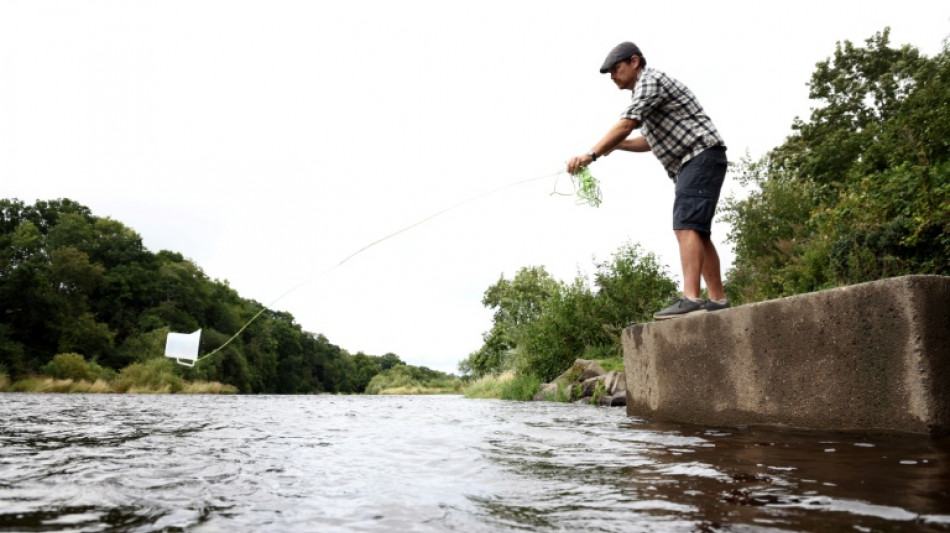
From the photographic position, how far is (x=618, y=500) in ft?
7.14

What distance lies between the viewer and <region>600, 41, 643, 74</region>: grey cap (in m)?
5.41

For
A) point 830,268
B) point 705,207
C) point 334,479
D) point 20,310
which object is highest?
point 20,310

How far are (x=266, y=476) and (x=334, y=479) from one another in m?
0.31

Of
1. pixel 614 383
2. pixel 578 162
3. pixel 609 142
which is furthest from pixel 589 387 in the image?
pixel 609 142

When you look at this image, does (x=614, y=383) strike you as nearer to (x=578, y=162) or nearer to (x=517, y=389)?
(x=517, y=389)

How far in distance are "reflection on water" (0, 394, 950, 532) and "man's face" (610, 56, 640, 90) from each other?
287 centimetres

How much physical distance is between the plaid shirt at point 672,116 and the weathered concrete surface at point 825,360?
1345 mm

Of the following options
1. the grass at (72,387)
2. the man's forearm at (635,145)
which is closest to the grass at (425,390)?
the grass at (72,387)

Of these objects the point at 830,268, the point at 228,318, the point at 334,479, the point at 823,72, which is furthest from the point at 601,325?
the point at 228,318

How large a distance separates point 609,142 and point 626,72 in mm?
592

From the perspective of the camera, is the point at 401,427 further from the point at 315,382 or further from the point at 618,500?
the point at 315,382

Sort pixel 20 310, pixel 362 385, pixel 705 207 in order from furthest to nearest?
pixel 362 385, pixel 20 310, pixel 705 207

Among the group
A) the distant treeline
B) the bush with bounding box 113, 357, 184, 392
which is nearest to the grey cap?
the bush with bounding box 113, 357, 184, 392

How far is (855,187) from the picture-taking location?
655 inches
